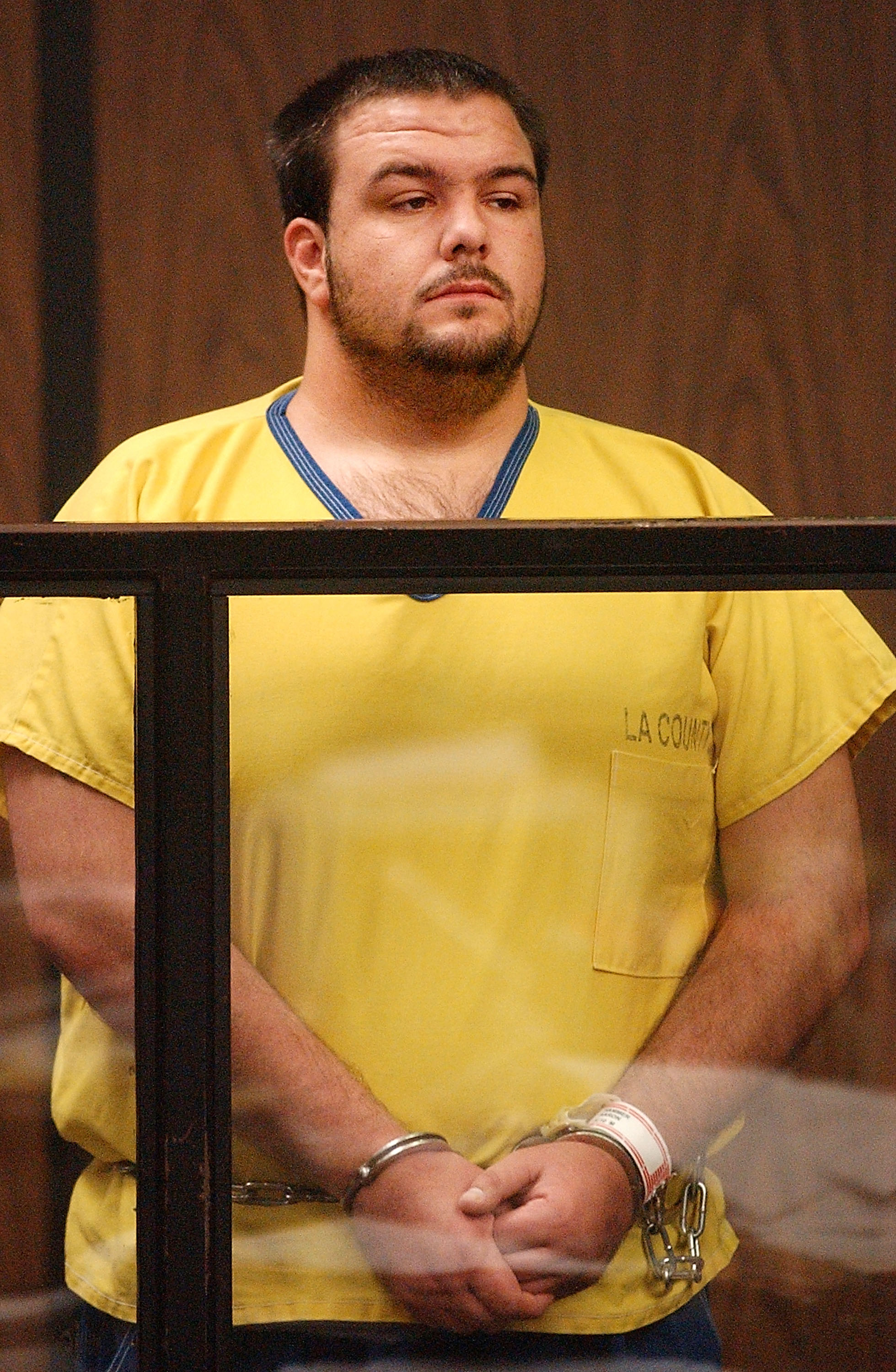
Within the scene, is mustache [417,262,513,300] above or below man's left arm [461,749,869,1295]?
above

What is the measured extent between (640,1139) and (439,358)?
0.57 metres

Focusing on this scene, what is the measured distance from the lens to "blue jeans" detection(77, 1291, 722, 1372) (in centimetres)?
78

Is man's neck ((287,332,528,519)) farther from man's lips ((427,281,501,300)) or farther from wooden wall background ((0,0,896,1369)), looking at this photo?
wooden wall background ((0,0,896,1369))

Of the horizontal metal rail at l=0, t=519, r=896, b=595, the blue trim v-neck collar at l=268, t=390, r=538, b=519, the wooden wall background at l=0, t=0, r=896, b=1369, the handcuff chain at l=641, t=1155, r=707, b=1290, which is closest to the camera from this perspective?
the horizontal metal rail at l=0, t=519, r=896, b=595

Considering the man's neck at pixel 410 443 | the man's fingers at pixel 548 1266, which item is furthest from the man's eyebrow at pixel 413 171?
the man's fingers at pixel 548 1266

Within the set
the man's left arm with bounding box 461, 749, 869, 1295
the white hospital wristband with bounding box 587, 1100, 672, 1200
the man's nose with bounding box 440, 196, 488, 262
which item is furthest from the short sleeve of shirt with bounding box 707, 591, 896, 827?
the man's nose with bounding box 440, 196, 488, 262

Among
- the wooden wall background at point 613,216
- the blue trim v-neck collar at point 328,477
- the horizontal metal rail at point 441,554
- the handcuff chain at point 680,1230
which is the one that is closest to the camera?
the horizontal metal rail at point 441,554

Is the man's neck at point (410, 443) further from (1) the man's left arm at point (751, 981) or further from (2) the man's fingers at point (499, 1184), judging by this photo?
(2) the man's fingers at point (499, 1184)

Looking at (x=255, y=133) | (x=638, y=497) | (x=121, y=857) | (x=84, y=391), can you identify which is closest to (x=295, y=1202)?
(x=121, y=857)

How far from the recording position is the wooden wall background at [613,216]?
1.46 meters

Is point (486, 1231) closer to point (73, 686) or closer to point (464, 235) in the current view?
point (73, 686)

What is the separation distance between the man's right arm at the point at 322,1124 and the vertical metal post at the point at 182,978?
3cm

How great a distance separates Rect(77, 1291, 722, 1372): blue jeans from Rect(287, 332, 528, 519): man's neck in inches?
21.7

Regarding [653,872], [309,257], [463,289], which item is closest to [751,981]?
[653,872]
